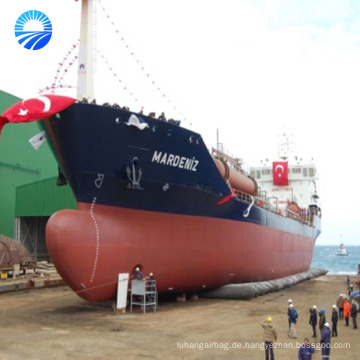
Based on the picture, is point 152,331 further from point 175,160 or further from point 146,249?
point 175,160

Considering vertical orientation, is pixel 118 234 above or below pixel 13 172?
below

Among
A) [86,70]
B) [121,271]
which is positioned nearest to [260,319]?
[121,271]

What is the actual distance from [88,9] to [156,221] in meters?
7.16

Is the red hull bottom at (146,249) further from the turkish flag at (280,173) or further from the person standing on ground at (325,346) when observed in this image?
the turkish flag at (280,173)

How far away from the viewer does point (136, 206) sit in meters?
13.6

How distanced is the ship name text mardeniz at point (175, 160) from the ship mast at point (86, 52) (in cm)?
294

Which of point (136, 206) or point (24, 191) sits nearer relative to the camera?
point (136, 206)

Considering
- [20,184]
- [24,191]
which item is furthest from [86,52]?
[20,184]

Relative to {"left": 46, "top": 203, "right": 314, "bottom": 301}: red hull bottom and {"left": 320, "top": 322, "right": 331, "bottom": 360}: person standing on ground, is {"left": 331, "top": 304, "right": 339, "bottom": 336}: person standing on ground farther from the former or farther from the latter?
{"left": 46, "top": 203, "right": 314, "bottom": 301}: red hull bottom

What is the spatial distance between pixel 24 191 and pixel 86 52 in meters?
22.7

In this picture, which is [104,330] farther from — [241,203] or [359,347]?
[241,203]

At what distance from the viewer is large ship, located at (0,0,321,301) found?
12.4 metres

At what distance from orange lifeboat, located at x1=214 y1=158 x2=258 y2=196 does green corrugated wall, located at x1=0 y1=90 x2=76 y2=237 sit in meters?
15.4

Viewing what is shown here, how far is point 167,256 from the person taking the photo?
557 inches
